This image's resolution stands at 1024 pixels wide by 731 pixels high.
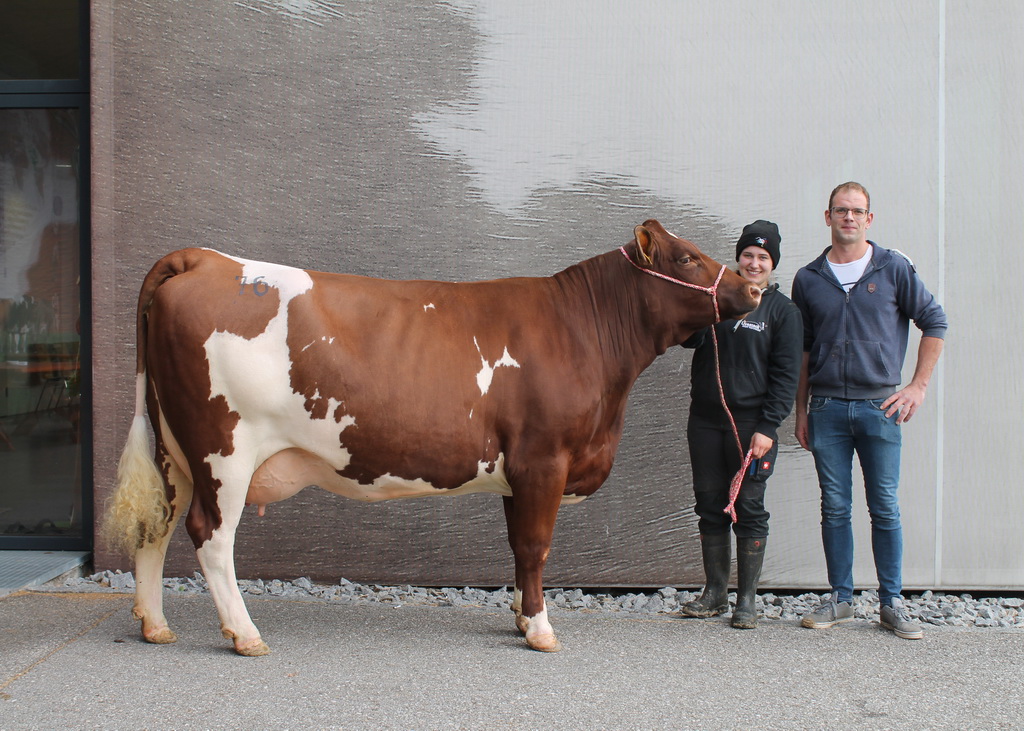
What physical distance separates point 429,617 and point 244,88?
285cm

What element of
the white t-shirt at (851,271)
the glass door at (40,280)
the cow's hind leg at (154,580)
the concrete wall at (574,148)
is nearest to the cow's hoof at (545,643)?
the cow's hind leg at (154,580)

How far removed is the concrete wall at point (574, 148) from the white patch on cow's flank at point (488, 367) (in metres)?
1.15

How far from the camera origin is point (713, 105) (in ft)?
15.7

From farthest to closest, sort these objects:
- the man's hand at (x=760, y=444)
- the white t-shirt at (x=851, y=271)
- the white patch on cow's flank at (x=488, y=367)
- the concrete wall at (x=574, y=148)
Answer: the concrete wall at (x=574, y=148), the white t-shirt at (x=851, y=271), the man's hand at (x=760, y=444), the white patch on cow's flank at (x=488, y=367)

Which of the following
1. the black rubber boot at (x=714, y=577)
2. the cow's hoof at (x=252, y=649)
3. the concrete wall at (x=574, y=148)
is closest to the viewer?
the cow's hoof at (x=252, y=649)

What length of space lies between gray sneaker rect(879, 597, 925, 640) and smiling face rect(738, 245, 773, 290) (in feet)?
4.99

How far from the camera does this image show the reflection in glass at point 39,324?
207 inches

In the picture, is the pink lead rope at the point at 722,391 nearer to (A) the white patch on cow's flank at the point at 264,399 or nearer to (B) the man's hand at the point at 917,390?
(B) the man's hand at the point at 917,390

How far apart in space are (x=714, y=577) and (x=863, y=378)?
1126 mm

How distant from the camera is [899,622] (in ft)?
13.1

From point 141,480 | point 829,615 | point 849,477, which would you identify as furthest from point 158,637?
point 849,477

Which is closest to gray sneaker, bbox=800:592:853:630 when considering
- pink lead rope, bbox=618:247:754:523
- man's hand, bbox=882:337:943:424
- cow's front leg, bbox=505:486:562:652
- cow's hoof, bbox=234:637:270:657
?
pink lead rope, bbox=618:247:754:523

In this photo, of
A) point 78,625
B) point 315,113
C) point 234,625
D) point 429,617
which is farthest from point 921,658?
point 315,113

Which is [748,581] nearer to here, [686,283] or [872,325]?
[872,325]
